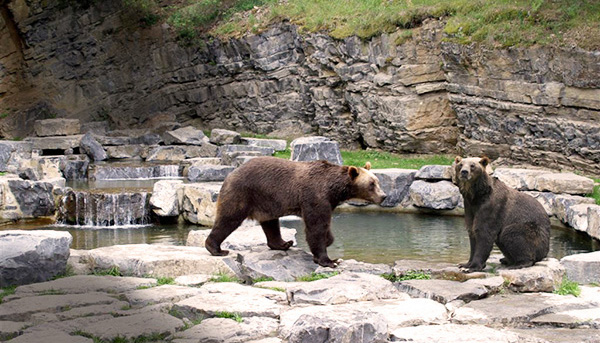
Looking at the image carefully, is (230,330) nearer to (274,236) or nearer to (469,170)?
(274,236)

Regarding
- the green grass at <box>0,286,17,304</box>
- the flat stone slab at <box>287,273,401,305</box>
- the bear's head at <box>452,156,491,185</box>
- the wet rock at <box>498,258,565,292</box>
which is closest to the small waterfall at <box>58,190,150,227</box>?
the green grass at <box>0,286,17,304</box>

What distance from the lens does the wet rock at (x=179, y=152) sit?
25.1m

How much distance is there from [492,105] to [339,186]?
12649 millimetres

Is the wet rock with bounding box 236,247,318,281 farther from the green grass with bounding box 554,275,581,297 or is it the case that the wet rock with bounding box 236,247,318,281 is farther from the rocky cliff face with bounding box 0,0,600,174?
the rocky cliff face with bounding box 0,0,600,174

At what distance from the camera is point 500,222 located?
27.5ft

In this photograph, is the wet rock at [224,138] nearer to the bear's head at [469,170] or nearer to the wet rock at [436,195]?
the wet rock at [436,195]

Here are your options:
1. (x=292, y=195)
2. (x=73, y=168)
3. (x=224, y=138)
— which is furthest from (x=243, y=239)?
(x=224, y=138)

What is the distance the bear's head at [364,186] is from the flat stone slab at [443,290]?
1.54 metres

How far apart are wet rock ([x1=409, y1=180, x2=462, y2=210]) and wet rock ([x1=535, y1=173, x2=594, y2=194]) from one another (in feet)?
6.50

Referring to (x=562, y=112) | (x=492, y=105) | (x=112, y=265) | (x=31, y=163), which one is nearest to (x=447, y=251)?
(x=112, y=265)

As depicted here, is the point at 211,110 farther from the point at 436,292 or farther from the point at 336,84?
the point at 436,292

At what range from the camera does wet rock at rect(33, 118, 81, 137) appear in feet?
85.3

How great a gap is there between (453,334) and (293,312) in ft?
4.65

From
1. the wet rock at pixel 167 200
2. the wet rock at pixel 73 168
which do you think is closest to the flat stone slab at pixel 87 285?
the wet rock at pixel 167 200
